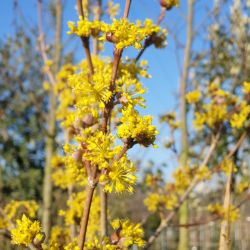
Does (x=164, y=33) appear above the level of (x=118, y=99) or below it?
above

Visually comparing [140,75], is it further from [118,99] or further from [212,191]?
[212,191]

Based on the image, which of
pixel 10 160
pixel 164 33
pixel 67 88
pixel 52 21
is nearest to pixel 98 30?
pixel 164 33

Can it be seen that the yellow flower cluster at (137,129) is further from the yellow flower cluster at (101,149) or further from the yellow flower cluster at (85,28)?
Answer: the yellow flower cluster at (85,28)

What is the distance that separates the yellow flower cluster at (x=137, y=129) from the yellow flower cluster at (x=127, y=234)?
0.32 metres

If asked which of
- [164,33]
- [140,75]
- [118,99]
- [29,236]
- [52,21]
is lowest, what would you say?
[29,236]

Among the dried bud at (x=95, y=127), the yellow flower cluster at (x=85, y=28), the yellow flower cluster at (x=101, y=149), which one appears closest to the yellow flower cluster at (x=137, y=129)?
the yellow flower cluster at (x=101, y=149)

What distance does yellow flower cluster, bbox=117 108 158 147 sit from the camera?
1.26 m

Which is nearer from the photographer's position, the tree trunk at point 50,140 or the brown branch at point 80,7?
the brown branch at point 80,7

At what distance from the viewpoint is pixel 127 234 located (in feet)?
4.58

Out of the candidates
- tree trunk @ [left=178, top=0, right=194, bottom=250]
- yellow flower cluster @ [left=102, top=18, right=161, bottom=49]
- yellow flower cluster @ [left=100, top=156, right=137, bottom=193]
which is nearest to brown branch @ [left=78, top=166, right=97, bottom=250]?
yellow flower cluster @ [left=100, top=156, right=137, bottom=193]

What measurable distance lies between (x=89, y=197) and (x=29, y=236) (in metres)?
0.23

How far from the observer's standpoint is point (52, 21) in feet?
24.7

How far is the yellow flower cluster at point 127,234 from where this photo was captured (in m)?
1.36

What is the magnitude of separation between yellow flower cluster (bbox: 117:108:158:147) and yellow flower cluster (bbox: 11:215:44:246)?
391 mm
